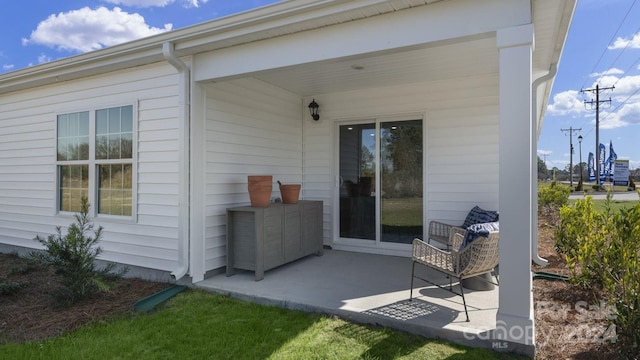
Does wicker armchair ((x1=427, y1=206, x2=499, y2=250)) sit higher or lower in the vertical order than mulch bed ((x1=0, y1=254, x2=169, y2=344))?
higher

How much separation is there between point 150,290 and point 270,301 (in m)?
1.49

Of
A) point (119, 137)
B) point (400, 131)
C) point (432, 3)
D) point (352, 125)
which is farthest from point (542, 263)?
point (119, 137)

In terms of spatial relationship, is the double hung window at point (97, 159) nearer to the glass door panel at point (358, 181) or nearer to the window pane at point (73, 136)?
the window pane at point (73, 136)

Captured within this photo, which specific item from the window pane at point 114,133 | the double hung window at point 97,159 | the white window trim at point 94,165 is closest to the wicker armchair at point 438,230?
the white window trim at point 94,165

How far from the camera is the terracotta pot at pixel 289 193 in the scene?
15.9 feet

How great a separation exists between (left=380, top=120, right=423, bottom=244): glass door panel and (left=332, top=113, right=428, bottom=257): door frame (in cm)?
6

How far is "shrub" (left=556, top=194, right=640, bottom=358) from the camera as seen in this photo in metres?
2.26

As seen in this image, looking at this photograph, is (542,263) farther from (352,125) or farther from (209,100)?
(209,100)

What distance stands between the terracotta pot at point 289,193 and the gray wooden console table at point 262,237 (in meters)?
0.16

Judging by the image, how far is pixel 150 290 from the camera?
A: 12.9 feet

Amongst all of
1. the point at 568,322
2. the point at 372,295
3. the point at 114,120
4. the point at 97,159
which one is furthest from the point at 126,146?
the point at 568,322

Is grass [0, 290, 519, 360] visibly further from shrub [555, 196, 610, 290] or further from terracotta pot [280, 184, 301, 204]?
terracotta pot [280, 184, 301, 204]

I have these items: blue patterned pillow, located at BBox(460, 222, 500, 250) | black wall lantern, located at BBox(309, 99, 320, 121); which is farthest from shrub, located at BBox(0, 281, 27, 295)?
blue patterned pillow, located at BBox(460, 222, 500, 250)

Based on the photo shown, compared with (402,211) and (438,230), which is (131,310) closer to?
(402,211)
